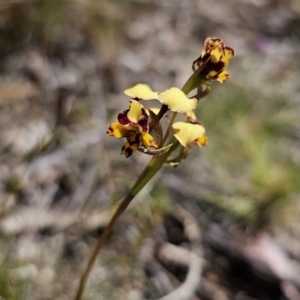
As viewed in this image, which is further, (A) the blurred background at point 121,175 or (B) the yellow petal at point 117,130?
(A) the blurred background at point 121,175

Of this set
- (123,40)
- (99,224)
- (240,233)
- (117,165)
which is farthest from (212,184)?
(123,40)

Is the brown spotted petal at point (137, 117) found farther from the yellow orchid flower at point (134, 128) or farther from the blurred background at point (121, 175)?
the blurred background at point (121, 175)

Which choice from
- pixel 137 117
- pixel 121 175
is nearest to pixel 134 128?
pixel 137 117

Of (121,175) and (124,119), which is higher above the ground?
(124,119)

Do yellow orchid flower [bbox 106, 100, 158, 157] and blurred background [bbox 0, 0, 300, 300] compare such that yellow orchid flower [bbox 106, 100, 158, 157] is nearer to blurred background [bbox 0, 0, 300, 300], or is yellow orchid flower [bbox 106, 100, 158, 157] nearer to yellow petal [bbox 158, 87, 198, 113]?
yellow petal [bbox 158, 87, 198, 113]

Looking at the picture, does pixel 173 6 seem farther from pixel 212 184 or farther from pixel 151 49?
pixel 212 184

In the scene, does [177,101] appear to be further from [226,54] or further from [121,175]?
[121,175]

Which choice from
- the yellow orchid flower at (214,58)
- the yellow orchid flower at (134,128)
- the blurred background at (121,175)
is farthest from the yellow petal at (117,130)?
the blurred background at (121,175)

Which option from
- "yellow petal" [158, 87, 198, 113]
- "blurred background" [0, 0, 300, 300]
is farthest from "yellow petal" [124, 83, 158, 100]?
"blurred background" [0, 0, 300, 300]
